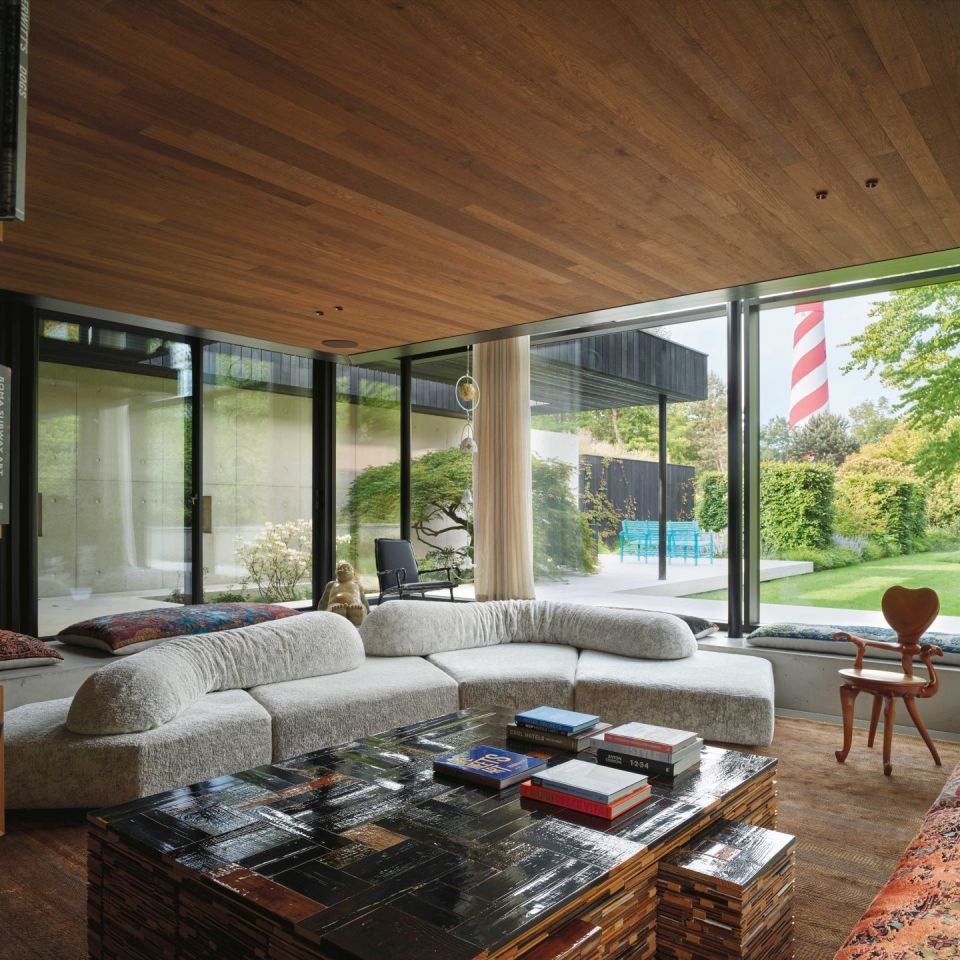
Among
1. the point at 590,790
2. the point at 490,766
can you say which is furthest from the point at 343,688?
the point at 590,790

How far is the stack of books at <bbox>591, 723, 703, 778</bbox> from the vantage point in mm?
2334

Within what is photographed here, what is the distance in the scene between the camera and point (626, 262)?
421cm

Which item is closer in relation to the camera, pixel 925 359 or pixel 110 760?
pixel 110 760

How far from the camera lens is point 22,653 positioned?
420 cm

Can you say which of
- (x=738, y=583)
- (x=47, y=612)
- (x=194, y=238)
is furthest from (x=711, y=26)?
(x=47, y=612)

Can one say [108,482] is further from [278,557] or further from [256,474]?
[278,557]

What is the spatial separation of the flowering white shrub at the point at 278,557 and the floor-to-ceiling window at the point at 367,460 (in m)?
0.40

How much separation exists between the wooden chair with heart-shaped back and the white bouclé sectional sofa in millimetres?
388

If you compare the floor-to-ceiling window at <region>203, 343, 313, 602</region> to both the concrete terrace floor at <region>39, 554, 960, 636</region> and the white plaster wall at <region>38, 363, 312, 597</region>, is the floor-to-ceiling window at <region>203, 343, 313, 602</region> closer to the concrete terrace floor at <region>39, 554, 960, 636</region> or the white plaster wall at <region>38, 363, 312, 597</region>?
the white plaster wall at <region>38, 363, 312, 597</region>

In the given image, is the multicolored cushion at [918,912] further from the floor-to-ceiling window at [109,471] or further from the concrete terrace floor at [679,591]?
the floor-to-ceiling window at [109,471]

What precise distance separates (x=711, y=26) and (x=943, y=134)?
1.19 meters

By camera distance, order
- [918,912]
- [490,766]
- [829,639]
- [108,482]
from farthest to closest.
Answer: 1. [108,482]
2. [829,639]
3. [490,766]
4. [918,912]

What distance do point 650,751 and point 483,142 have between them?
214 centimetres

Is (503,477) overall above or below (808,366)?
below
